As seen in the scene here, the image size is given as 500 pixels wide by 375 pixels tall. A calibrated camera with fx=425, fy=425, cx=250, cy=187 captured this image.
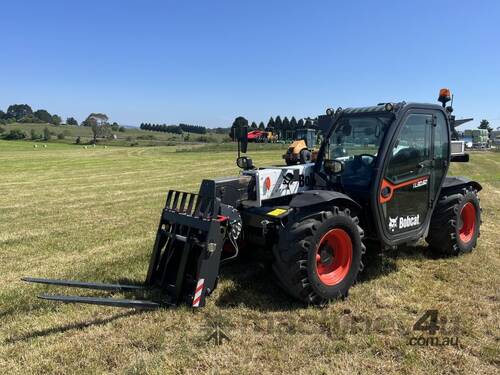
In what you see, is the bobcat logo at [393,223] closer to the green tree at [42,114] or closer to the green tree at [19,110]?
the green tree at [42,114]

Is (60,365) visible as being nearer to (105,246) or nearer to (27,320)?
(27,320)

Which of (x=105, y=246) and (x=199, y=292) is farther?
(x=105, y=246)

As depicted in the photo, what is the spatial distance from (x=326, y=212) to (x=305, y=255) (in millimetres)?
470

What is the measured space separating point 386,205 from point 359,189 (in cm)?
33

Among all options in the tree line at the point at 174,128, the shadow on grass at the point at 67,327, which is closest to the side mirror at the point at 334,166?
the shadow on grass at the point at 67,327

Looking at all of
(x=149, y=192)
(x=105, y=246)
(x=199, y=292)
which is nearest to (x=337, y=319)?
(x=199, y=292)

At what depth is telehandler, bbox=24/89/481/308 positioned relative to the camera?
153 inches

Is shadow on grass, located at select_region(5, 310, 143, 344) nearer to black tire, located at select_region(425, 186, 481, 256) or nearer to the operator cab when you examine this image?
the operator cab

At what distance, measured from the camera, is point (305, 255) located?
3871 millimetres

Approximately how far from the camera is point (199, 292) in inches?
149

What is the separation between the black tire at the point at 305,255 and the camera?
151 inches

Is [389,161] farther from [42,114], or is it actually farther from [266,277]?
[42,114]

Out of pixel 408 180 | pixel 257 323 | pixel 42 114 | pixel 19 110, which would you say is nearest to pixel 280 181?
pixel 408 180

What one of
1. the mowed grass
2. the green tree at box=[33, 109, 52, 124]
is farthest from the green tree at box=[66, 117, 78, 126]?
the mowed grass
